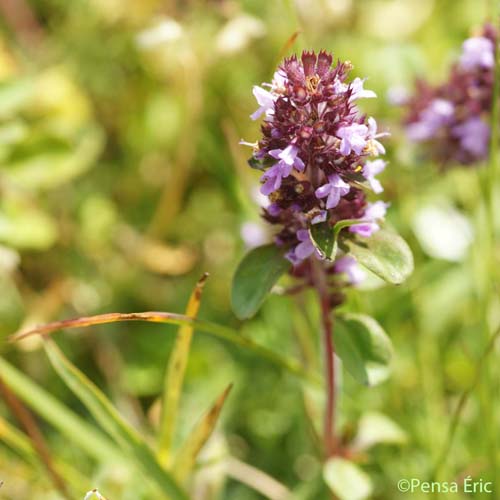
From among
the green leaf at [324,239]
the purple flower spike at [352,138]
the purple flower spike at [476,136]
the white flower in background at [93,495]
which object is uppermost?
the purple flower spike at [476,136]

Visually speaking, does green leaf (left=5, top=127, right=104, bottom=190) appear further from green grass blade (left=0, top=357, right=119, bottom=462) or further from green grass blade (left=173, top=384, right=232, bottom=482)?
green grass blade (left=173, top=384, right=232, bottom=482)

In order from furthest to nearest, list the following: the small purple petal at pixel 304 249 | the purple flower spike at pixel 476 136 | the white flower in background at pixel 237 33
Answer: the white flower in background at pixel 237 33 < the purple flower spike at pixel 476 136 < the small purple petal at pixel 304 249

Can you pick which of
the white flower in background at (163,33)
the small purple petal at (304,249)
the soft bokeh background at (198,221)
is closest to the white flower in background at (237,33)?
the soft bokeh background at (198,221)

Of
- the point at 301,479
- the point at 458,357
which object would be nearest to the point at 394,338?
the point at 458,357

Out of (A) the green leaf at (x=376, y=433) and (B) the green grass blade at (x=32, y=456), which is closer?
(B) the green grass blade at (x=32, y=456)

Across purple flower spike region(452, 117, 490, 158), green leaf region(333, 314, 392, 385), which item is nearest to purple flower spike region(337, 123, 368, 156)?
green leaf region(333, 314, 392, 385)

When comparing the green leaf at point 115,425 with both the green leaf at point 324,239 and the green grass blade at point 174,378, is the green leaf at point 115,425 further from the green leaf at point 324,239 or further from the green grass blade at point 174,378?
the green leaf at point 324,239
